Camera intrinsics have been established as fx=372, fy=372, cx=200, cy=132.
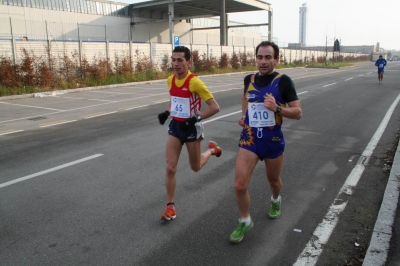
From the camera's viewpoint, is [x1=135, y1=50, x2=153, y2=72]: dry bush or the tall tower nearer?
[x1=135, y1=50, x2=153, y2=72]: dry bush

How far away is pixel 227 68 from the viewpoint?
39.0 metres

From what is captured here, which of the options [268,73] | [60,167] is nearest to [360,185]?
[268,73]

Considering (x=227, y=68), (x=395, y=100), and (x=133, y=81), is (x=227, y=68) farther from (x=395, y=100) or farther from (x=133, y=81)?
→ (x=395, y=100)

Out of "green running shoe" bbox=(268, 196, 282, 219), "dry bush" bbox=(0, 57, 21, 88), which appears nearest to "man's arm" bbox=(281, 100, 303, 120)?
"green running shoe" bbox=(268, 196, 282, 219)

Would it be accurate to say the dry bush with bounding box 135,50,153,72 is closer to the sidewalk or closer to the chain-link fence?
the chain-link fence

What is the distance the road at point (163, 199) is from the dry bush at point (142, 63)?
17.9 metres

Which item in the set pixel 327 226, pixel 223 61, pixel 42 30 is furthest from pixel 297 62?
pixel 327 226

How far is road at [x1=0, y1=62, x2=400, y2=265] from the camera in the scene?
3.58 m

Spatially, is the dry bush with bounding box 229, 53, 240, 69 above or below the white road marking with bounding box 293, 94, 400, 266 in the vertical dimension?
above

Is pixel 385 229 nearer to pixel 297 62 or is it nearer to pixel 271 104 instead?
pixel 271 104

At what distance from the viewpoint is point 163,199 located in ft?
16.0

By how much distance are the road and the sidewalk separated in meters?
0.12

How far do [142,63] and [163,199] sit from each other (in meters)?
23.6

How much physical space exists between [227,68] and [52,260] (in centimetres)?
3675
